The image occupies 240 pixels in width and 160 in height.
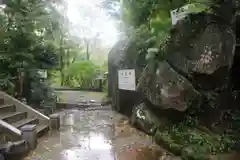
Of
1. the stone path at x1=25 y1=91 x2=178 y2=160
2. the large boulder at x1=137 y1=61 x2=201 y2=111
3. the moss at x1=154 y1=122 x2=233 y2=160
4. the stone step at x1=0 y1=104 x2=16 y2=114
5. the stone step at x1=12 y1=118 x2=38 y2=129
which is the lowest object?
the stone path at x1=25 y1=91 x2=178 y2=160

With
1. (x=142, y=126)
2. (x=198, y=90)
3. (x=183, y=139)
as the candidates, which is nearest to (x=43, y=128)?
(x=142, y=126)

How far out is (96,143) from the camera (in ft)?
19.5

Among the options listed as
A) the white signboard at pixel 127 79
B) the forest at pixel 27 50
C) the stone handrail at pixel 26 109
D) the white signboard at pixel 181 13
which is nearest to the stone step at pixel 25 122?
the stone handrail at pixel 26 109

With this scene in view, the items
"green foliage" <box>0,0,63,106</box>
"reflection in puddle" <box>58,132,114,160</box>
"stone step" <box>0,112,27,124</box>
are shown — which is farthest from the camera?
"green foliage" <box>0,0,63,106</box>

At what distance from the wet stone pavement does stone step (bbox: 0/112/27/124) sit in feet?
3.19

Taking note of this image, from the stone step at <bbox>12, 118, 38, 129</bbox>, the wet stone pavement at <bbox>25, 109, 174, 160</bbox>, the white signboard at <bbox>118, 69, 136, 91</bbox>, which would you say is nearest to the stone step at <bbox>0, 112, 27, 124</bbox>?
the stone step at <bbox>12, 118, 38, 129</bbox>

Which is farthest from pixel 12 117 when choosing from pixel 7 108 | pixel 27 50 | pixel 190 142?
pixel 190 142

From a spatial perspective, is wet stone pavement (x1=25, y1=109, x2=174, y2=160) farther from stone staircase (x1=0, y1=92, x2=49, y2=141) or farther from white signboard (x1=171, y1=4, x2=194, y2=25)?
white signboard (x1=171, y1=4, x2=194, y2=25)

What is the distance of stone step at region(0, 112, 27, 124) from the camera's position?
6.32 metres

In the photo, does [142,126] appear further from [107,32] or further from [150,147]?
[107,32]

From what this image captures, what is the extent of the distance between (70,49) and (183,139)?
14.0m

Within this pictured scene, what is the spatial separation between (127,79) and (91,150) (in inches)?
156

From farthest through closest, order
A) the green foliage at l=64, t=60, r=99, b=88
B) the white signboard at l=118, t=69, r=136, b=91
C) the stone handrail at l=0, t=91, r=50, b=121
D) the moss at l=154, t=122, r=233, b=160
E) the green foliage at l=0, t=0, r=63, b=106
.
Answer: the green foliage at l=64, t=60, r=99, b=88
the green foliage at l=0, t=0, r=63, b=106
the white signboard at l=118, t=69, r=136, b=91
the stone handrail at l=0, t=91, r=50, b=121
the moss at l=154, t=122, r=233, b=160

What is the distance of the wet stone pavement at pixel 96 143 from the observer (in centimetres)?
507
